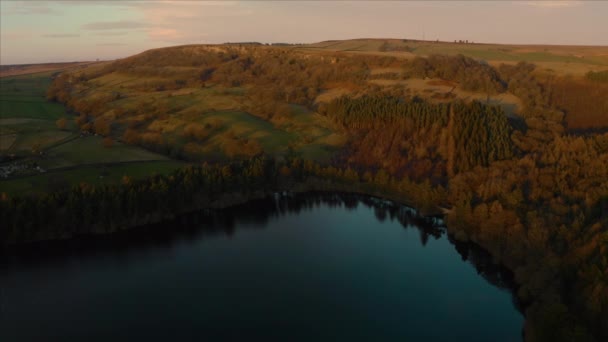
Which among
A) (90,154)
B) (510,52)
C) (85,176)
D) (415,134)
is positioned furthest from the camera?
(510,52)

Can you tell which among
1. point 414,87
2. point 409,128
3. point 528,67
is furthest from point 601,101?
point 409,128

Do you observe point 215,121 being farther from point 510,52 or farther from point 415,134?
point 510,52

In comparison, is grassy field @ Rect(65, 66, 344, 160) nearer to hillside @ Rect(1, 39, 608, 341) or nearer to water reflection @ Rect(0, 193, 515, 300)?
hillside @ Rect(1, 39, 608, 341)

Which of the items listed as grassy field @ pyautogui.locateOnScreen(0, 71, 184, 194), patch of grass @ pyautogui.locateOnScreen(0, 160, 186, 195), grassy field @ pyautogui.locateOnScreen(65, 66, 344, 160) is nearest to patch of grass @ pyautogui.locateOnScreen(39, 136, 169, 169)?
grassy field @ pyautogui.locateOnScreen(0, 71, 184, 194)

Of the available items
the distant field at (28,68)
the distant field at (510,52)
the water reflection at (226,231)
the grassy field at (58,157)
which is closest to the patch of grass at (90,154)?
the grassy field at (58,157)

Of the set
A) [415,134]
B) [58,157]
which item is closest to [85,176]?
[58,157]

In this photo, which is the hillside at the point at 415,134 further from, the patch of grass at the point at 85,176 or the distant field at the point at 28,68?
the distant field at the point at 28,68
